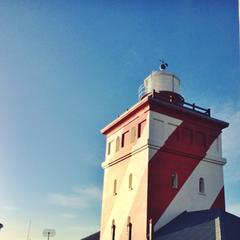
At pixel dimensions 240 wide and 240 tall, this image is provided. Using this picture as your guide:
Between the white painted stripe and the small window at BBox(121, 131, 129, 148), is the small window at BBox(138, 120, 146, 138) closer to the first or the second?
the small window at BBox(121, 131, 129, 148)

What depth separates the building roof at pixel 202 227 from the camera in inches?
774

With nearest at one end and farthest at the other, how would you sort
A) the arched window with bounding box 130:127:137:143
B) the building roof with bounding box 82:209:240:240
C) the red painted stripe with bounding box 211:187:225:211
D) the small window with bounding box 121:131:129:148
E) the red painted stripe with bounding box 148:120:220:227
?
the building roof with bounding box 82:209:240:240 < the red painted stripe with bounding box 148:120:220:227 < the red painted stripe with bounding box 211:187:225:211 < the arched window with bounding box 130:127:137:143 < the small window with bounding box 121:131:129:148

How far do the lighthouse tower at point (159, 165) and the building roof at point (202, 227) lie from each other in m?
0.77

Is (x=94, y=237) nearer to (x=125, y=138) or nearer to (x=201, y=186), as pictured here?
(x=125, y=138)

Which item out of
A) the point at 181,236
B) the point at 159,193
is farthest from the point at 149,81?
the point at 181,236

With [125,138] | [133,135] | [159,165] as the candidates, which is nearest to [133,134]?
[133,135]

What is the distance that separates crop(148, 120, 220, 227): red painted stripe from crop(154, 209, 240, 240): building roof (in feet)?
4.20

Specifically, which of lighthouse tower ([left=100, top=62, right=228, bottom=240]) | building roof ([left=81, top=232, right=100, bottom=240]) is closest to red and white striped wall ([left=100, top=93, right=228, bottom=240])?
lighthouse tower ([left=100, top=62, right=228, bottom=240])

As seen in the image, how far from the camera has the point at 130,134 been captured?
28.2 m

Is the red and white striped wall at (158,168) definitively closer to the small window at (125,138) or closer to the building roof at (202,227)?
the small window at (125,138)

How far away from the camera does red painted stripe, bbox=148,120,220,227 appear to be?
2480cm

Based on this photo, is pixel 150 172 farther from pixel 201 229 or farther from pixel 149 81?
pixel 149 81

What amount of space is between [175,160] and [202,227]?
21.0ft

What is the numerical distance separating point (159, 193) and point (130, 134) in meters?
5.29
